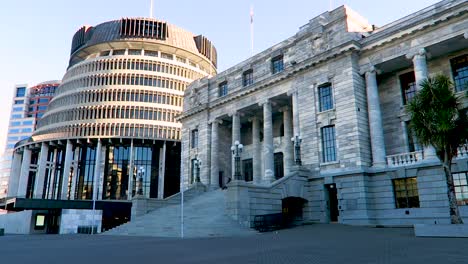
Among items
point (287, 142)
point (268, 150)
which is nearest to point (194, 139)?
point (268, 150)

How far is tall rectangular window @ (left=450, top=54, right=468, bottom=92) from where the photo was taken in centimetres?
2831

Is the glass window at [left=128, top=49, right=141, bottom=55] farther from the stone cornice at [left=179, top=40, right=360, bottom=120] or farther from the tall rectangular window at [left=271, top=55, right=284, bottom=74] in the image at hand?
the tall rectangular window at [left=271, top=55, right=284, bottom=74]

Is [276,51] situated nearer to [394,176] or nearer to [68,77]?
[394,176]

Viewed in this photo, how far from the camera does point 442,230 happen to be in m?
17.6

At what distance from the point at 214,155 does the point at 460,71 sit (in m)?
28.5

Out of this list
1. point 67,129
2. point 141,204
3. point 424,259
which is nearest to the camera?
point 424,259

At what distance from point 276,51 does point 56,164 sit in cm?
6337

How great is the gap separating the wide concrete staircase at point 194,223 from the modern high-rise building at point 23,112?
12743 cm

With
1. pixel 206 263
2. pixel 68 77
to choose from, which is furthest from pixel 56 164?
pixel 206 263

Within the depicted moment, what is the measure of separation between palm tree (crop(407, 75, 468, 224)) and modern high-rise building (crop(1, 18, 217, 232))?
56944 mm

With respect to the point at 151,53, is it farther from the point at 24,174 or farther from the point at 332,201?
the point at 332,201

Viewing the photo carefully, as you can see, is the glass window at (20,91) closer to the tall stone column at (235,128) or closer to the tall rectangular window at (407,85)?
the tall stone column at (235,128)

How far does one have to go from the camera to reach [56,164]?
80500 millimetres

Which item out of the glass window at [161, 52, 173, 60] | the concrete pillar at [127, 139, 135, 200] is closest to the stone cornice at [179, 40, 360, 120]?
the concrete pillar at [127, 139, 135, 200]
